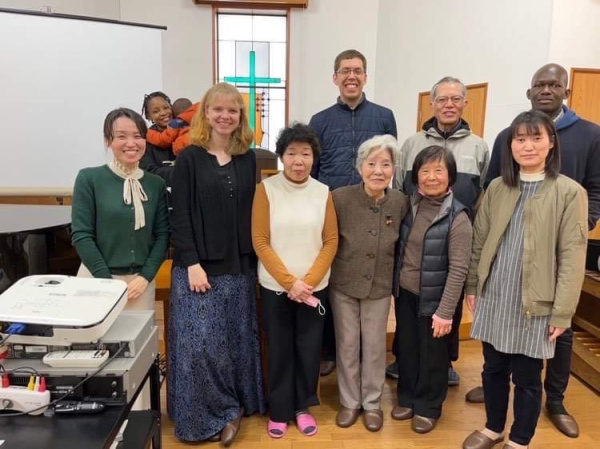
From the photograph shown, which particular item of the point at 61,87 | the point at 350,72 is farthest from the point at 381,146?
the point at 61,87

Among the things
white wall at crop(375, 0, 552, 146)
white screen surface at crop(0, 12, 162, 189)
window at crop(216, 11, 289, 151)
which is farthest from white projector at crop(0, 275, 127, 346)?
window at crop(216, 11, 289, 151)

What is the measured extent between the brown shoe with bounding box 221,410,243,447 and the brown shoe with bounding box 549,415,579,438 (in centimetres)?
146

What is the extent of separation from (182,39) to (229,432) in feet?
18.2

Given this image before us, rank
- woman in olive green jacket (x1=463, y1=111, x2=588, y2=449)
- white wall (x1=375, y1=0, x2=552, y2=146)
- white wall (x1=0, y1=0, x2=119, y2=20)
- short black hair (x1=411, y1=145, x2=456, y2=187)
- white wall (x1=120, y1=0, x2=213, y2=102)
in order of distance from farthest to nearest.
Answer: white wall (x1=120, y1=0, x2=213, y2=102) → white wall (x1=0, y1=0, x2=119, y2=20) → white wall (x1=375, y1=0, x2=552, y2=146) → short black hair (x1=411, y1=145, x2=456, y2=187) → woman in olive green jacket (x1=463, y1=111, x2=588, y2=449)

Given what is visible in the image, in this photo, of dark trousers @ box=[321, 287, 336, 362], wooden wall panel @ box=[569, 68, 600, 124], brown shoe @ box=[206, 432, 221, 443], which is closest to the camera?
brown shoe @ box=[206, 432, 221, 443]

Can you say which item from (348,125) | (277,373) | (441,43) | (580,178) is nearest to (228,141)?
(348,125)

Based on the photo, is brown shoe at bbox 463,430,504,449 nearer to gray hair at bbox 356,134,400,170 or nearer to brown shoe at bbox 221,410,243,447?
brown shoe at bbox 221,410,243,447

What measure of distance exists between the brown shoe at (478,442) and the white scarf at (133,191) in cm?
159

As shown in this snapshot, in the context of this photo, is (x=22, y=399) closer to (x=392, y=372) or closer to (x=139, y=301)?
(x=139, y=301)

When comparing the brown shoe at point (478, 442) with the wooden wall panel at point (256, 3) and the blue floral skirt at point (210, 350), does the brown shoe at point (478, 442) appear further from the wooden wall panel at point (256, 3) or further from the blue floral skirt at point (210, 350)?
the wooden wall panel at point (256, 3)

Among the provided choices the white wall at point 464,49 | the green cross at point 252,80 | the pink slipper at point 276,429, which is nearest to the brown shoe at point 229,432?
the pink slipper at point 276,429

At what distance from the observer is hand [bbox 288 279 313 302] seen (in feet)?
5.96

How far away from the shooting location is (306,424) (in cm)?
204

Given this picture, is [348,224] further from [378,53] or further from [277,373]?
[378,53]
